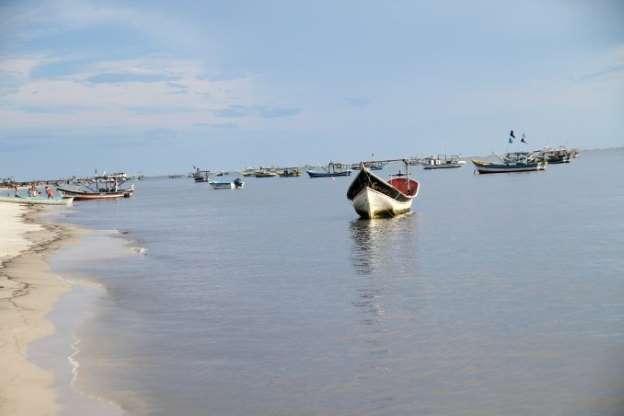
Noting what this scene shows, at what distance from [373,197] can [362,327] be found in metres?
25.6

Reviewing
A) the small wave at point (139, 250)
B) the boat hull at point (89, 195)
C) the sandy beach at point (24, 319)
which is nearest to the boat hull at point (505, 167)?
the boat hull at point (89, 195)

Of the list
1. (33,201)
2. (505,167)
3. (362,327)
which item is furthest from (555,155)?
(362,327)

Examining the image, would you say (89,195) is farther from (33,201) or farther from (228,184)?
(228,184)

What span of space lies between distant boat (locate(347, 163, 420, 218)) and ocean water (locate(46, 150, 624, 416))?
8654 millimetres

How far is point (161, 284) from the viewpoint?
66.3 ft

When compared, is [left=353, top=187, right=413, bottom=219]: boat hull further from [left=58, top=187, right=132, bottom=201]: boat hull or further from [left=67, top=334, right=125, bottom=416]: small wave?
[left=58, top=187, right=132, bottom=201]: boat hull

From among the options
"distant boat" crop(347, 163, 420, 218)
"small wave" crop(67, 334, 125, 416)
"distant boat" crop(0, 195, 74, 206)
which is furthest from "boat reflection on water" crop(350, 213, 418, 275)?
"distant boat" crop(0, 195, 74, 206)

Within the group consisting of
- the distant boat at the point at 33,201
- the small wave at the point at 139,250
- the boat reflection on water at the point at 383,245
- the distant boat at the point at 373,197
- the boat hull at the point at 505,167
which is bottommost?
the small wave at the point at 139,250

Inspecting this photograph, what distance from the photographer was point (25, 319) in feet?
44.9

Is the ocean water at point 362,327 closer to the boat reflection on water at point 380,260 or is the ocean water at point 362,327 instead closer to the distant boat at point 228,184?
the boat reflection on water at point 380,260

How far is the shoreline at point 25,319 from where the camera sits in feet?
29.7

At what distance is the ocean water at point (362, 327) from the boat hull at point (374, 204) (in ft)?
30.2

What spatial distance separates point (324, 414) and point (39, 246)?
23.4 meters

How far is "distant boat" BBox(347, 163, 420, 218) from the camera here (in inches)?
1495
